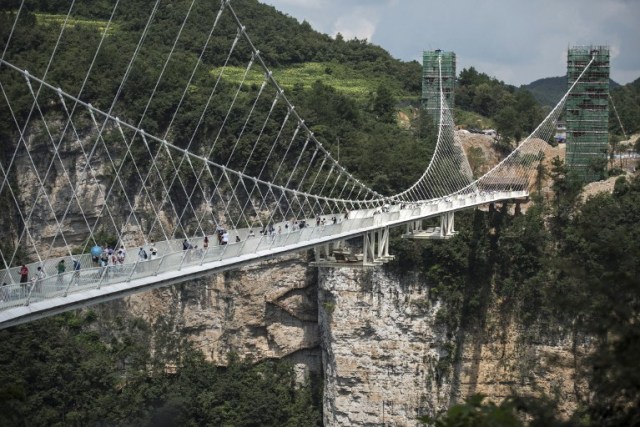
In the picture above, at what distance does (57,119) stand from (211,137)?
530 cm

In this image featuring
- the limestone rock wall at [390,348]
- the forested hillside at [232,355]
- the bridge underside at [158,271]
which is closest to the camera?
the bridge underside at [158,271]

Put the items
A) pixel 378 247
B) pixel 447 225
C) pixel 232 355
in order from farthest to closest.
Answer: pixel 232 355 < pixel 447 225 < pixel 378 247

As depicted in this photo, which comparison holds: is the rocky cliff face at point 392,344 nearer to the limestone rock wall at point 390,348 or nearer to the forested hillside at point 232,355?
the limestone rock wall at point 390,348

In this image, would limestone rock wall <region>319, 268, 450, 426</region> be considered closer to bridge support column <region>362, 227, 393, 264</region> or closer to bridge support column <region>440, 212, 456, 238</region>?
bridge support column <region>440, 212, 456, 238</region>

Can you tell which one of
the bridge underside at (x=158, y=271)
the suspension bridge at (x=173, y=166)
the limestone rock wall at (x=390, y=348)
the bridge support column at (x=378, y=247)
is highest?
the suspension bridge at (x=173, y=166)

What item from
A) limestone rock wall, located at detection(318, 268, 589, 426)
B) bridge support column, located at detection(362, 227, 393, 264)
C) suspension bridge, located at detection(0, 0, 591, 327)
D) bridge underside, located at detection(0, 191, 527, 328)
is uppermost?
suspension bridge, located at detection(0, 0, 591, 327)

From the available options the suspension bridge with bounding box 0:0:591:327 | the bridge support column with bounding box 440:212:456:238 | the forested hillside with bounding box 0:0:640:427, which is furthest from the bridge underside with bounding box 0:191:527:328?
the forested hillside with bounding box 0:0:640:427

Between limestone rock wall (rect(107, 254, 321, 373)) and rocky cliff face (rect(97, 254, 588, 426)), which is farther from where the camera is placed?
limestone rock wall (rect(107, 254, 321, 373))

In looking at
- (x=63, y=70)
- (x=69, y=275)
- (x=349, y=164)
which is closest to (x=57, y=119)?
(x=63, y=70)

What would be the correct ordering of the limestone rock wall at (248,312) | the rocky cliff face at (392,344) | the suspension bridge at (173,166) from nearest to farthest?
1. the rocky cliff face at (392,344)
2. the suspension bridge at (173,166)
3. the limestone rock wall at (248,312)

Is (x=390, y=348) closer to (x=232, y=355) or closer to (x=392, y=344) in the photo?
(x=392, y=344)

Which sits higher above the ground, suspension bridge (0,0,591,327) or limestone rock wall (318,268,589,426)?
suspension bridge (0,0,591,327)

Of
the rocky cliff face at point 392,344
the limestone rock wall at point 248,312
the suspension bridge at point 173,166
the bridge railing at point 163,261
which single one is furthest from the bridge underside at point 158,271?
the limestone rock wall at point 248,312

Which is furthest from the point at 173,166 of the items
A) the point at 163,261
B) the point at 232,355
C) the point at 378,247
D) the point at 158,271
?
the point at 158,271
